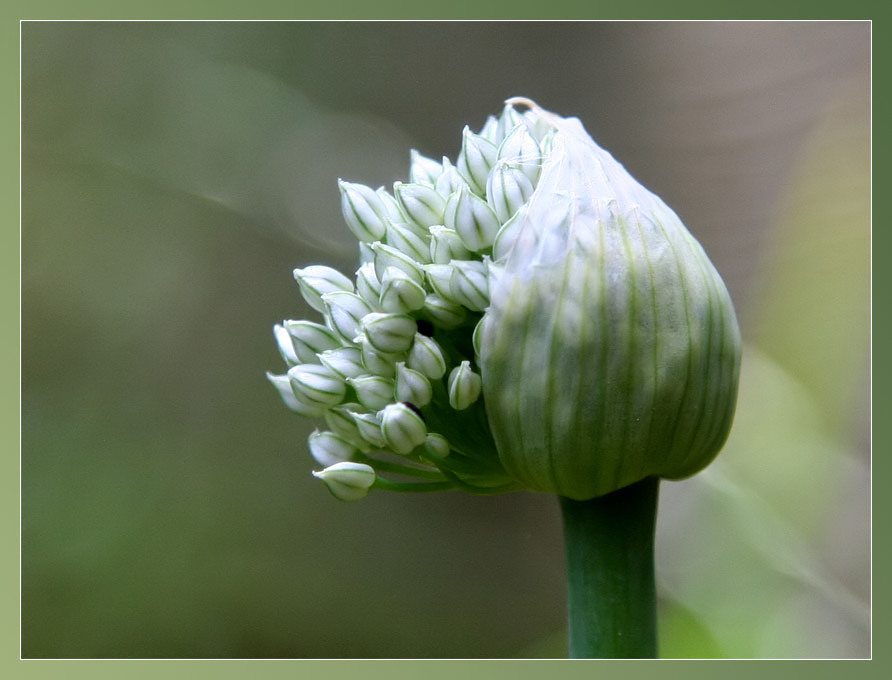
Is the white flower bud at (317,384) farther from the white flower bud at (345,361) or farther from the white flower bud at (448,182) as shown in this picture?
the white flower bud at (448,182)

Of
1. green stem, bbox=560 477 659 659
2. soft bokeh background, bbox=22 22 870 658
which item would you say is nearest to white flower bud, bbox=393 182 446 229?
green stem, bbox=560 477 659 659

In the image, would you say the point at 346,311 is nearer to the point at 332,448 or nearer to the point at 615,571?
the point at 332,448

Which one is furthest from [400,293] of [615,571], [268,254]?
[268,254]

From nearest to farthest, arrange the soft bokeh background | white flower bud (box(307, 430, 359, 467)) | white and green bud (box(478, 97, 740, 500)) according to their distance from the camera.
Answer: white and green bud (box(478, 97, 740, 500)), white flower bud (box(307, 430, 359, 467)), the soft bokeh background

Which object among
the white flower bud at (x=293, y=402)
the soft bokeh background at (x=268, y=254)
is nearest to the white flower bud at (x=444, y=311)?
the white flower bud at (x=293, y=402)

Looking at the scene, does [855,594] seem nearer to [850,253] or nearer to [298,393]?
[850,253]

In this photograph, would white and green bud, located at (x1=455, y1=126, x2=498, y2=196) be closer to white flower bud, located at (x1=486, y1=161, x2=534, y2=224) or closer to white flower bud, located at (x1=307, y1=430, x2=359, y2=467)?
white flower bud, located at (x1=486, y1=161, x2=534, y2=224)

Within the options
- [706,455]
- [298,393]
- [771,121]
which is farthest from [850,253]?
[298,393]
